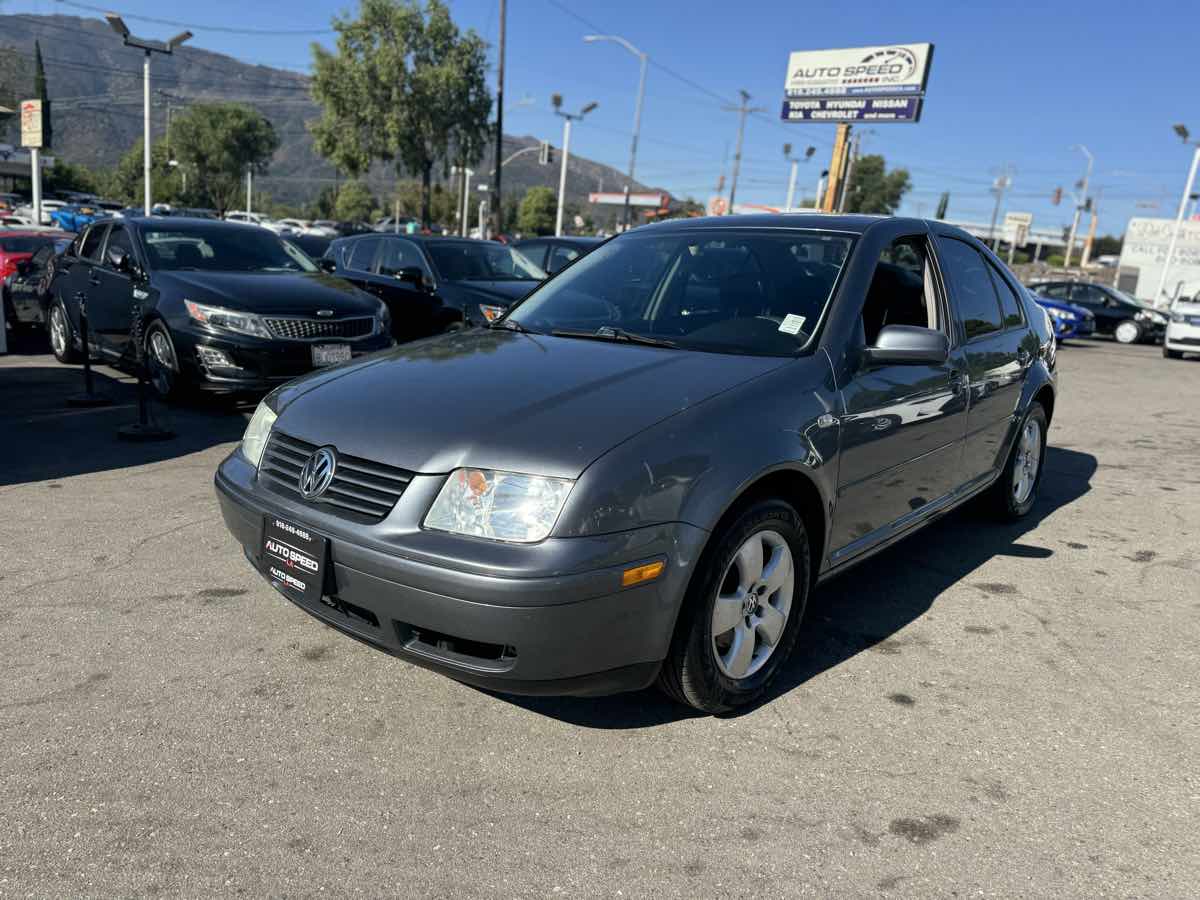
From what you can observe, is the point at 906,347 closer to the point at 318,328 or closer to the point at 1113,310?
the point at 318,328

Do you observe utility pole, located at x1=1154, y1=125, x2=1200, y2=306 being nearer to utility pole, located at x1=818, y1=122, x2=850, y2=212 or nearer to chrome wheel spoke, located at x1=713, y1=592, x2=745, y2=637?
utility pole, located at x1=818, y1=122, x2=850, y2=212

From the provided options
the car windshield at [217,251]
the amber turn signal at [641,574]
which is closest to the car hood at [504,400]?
the amber turn signal at [641,574]

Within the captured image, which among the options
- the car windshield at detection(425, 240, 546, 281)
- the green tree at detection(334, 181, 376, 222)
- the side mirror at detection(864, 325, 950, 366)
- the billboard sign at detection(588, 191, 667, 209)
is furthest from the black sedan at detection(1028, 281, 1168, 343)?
the green tree at detection(334, 181, 376, 222)

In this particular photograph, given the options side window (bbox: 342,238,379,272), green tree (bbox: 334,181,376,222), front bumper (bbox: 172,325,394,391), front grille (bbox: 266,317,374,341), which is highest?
green tree (bbox: 334,181,376,222)

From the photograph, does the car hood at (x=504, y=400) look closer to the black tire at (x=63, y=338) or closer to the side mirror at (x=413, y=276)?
the side mirror at (x=413, y=276)

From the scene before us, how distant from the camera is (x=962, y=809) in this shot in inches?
99.3

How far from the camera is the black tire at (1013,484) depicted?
4.98 m

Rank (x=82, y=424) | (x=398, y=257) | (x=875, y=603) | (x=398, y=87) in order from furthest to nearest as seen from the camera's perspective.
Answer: (x=398, y=87)
(x=398, y=257)
(x=82, y=424)
(x=875, y=603)

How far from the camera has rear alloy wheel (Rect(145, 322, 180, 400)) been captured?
730 cm

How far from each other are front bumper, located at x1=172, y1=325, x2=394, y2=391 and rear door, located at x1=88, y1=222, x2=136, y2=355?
1138 mm

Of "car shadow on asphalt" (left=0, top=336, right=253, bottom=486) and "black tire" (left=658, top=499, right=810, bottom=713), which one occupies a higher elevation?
"black tire" (left=658, top=499, right=810, bottom=713)

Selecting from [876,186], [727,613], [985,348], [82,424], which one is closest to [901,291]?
[985,348]

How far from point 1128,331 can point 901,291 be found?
23.4 meters

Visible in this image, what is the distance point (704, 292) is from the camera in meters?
3.65
